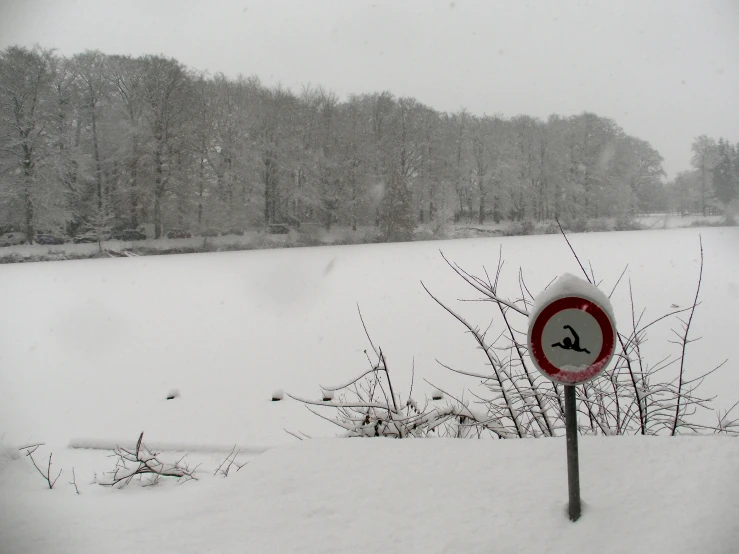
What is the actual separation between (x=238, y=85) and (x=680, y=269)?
25.9 m

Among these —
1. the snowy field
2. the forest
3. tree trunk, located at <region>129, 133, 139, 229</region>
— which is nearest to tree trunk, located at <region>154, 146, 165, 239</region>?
the forest

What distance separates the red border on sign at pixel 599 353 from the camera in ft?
5.14

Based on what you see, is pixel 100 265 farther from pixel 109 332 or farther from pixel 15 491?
pixel 15 491

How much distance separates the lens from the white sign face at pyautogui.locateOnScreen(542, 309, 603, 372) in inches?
62.2

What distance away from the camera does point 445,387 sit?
6.86 metres

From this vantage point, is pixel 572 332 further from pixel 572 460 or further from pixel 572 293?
pixel 572 460

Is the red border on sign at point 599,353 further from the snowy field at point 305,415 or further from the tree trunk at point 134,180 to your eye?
the tree trunk at point 134,180

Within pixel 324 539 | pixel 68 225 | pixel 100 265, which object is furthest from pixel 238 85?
pixel 324 539

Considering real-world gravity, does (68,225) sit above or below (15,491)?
above

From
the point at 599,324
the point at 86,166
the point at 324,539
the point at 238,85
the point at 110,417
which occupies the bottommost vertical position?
the point at 110,417

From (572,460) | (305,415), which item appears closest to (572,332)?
(572,460)

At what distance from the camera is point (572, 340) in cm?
160

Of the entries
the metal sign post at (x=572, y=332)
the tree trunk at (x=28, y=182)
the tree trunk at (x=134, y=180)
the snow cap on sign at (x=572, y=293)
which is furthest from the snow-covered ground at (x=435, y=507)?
the tree trunk at (x=134, y=180)

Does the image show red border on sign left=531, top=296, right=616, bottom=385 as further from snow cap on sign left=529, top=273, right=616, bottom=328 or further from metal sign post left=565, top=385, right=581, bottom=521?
metal sign post left=565, top=385, right=581, bottom=521
